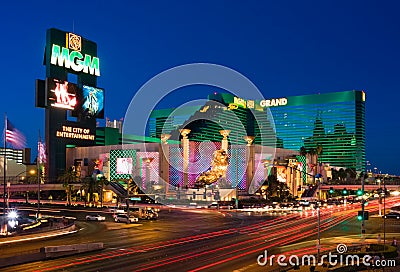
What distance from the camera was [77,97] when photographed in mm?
109062

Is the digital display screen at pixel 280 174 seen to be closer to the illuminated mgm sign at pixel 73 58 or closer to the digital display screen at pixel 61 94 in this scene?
the digital display screen at pixel 61 94

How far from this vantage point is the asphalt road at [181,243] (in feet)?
101

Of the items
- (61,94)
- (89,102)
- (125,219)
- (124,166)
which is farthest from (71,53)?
(125,219)

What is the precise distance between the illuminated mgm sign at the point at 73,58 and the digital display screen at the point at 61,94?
18.4 m

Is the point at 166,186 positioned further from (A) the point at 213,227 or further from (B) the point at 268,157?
(A) the point at 213,227

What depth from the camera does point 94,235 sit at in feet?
160

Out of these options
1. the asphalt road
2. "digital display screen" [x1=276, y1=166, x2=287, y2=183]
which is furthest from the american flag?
"digital display screen" [x1=276, y1=166, x2=287, y2=183]

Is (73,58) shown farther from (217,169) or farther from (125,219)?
(125,219)

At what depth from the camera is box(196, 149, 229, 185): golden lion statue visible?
108 meters

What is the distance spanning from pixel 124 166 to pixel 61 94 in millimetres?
26672

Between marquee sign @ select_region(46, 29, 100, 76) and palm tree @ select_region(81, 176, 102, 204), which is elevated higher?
marquee sign @ select_region(46, 29, 100, 76)

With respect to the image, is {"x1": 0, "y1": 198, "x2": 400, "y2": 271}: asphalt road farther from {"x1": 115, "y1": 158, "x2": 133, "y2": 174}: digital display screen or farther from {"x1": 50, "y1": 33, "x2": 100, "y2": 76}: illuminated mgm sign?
{"x1": 50, "y1": 33, "x2": 100, "y2": 76}: illuminated mgm sign

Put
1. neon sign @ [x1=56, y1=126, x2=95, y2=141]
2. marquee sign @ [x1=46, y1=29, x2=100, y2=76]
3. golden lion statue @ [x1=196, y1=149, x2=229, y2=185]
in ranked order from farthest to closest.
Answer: neon sign @ [x1=56, y1=126, x2=95, y2=141], marquee sign @ [x1=46, y1=29, x2=100, y2=76], golden lion statue @ [x1=196, y1=149, x2=229, y2=185]

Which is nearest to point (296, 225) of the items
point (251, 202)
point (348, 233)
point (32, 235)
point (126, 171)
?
point (348, 233)
